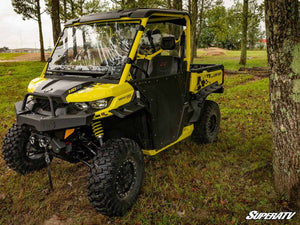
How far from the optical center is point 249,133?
5551 millimetres

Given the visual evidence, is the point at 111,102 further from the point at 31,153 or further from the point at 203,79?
the point at 203,79

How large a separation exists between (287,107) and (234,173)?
137cm

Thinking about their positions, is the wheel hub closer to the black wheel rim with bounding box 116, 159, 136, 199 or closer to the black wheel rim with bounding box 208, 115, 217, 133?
the black wheel rim with bounding box 116, 159, 136, 199

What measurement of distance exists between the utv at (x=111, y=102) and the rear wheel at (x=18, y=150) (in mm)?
14

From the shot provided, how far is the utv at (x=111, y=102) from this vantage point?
9.87ft

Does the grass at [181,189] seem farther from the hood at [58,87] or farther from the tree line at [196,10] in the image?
the tree line at [196,10]

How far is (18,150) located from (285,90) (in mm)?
3628

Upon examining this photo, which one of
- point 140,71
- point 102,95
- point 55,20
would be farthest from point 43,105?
point 55,20

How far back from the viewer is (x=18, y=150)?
12.7 feet

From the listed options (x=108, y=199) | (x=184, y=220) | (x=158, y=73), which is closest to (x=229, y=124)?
(x=158, y=73)

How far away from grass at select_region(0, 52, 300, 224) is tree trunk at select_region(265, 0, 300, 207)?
323 millimetres

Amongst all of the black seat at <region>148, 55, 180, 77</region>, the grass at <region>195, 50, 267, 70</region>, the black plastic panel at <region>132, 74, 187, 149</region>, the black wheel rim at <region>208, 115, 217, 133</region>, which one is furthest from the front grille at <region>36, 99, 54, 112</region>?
the grass at <region>195, 50, 267, 70</region>

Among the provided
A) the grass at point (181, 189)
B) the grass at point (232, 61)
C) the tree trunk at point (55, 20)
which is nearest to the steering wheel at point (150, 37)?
the grass at point (181, 189)

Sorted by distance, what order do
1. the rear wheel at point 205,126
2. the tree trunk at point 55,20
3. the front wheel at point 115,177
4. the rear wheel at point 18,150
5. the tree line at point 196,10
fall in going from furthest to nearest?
the tree line at point 196,10
the tree trunk at point 55,20
the rear wheel at point 205,126
the rear wheel at point 18,150
the front wheel at point 115,177
